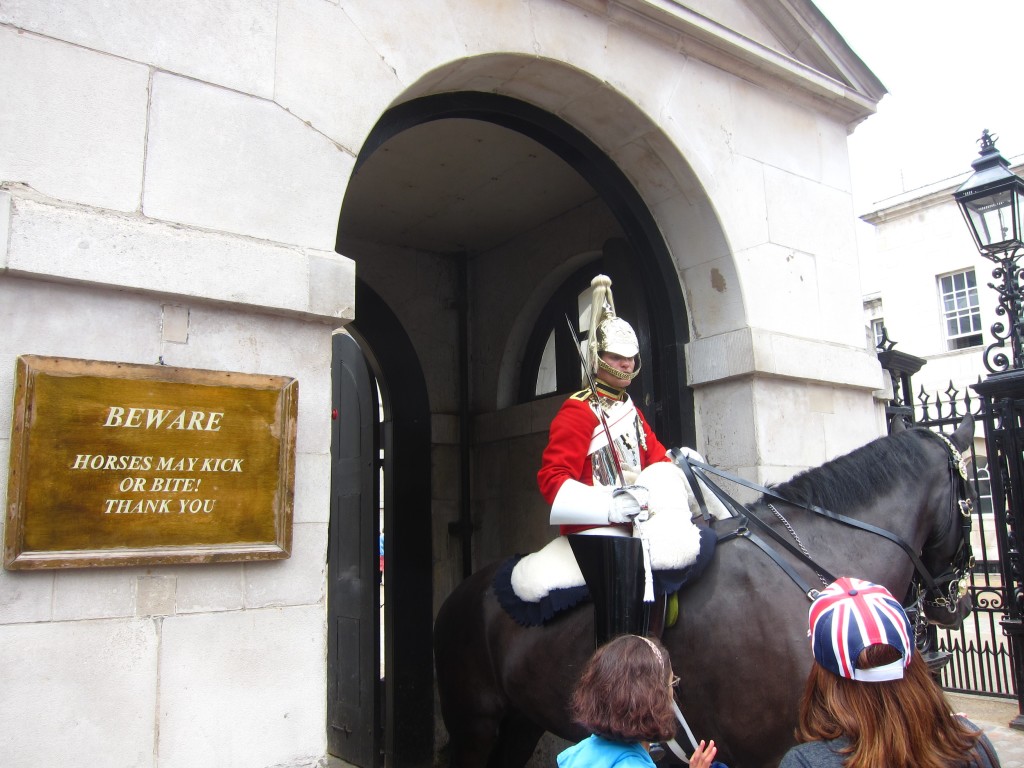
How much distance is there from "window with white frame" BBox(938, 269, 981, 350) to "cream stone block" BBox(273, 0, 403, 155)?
2040cm

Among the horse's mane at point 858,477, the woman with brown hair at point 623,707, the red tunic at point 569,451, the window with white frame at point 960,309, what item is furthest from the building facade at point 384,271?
the window with white frame at point 960,309

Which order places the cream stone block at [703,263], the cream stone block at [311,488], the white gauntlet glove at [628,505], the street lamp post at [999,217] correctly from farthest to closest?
the street lamp post at [999,217], the cream stone block at [703,263], the white gauntlet glove at [628,505], the cream stone block at [311,488]

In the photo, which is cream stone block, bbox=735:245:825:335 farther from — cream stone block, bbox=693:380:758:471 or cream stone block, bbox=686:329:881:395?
cream stone block, bbox=693:380:758:471

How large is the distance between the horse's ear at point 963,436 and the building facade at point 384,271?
1.08m

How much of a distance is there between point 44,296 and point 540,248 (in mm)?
4917

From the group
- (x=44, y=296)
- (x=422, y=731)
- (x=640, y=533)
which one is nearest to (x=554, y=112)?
(x=640, y=533)

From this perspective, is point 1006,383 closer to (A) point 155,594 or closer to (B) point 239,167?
(B) point 239,167

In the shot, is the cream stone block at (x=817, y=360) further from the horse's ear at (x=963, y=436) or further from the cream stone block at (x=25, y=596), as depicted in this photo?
the cream stone block at (x=25, y=596)

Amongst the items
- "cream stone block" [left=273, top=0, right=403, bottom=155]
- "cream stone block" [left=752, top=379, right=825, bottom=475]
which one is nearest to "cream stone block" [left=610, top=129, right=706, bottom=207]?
"cream stone block" [left=752, top=379, right=825, bottom=475]

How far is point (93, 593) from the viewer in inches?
116

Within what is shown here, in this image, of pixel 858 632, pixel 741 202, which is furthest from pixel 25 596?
pixel 741 202

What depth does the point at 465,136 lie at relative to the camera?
19.9ft

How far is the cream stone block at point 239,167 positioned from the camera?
3.31m

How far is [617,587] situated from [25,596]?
2.11m
